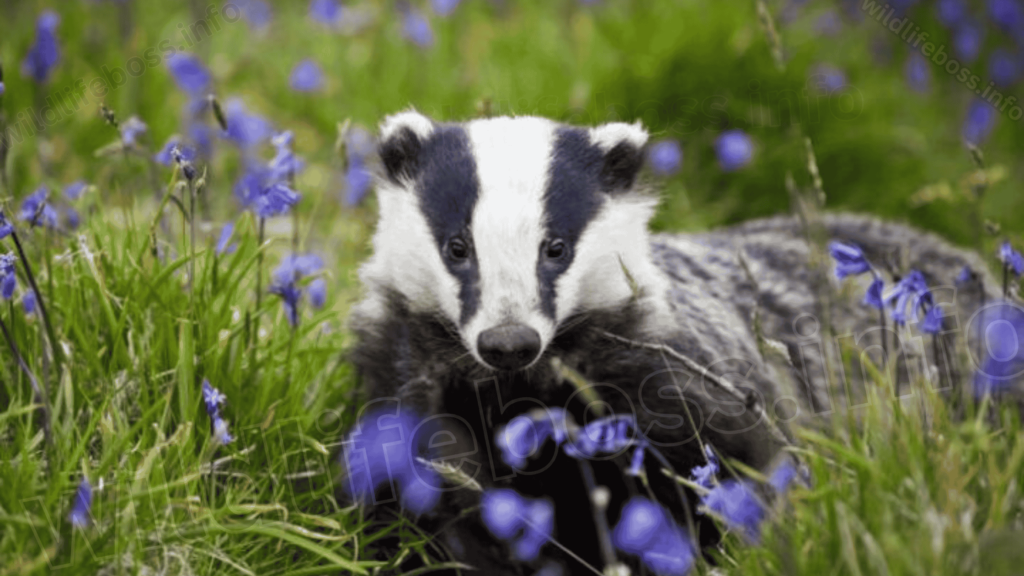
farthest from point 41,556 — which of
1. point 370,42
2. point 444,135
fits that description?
point 370,42

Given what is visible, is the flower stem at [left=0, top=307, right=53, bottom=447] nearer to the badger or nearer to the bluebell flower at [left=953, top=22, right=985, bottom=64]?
the badger

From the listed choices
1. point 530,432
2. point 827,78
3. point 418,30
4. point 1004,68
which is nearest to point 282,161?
point 530,432

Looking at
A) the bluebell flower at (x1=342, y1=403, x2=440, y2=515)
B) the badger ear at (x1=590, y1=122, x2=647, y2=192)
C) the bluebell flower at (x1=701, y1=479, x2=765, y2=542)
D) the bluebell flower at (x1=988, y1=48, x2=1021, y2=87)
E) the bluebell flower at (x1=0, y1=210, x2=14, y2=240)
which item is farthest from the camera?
the bluebell flower at (x1=988, y1=48, x2=1021, y2=87)

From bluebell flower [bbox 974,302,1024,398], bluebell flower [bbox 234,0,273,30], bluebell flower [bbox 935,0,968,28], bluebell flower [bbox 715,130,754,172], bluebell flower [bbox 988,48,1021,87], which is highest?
bluebell flower [bbox 234,0,273,30]

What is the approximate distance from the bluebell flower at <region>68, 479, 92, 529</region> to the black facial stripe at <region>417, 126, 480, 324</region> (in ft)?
3.53

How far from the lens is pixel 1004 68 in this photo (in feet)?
27.7

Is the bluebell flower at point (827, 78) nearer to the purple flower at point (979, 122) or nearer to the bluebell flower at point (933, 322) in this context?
the purple flower at point (979, 122)

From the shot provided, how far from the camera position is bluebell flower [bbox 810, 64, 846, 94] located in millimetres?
6676

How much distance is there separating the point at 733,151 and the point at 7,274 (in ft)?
12.9

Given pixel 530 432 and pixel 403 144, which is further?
pixel 403 144

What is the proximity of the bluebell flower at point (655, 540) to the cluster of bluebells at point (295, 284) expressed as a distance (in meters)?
1.30

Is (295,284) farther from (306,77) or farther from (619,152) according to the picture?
(306,77)

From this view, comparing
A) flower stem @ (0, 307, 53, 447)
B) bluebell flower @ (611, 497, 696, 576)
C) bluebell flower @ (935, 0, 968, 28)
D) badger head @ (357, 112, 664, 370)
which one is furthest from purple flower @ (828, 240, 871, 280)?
bluebell flower @ (935, 0, 968, 28)

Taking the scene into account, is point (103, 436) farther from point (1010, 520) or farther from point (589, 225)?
point (1010, 520)
